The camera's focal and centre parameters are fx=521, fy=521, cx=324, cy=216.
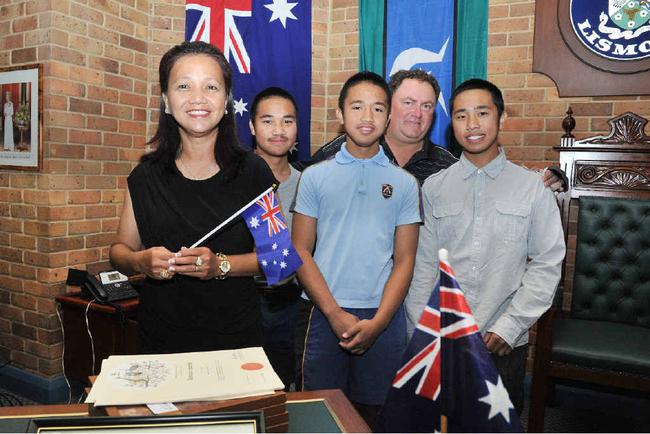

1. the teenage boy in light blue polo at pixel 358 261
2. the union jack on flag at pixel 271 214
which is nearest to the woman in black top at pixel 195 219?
the union jack on flag at pixel 271 214

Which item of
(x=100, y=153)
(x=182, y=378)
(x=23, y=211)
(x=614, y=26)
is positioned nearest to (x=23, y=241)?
(x=23, y=211)

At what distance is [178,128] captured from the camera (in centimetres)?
164

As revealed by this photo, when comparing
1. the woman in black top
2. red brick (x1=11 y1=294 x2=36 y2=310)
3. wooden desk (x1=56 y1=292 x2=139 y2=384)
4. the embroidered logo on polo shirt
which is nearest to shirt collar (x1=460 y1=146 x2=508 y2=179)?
the embroidered logo on polo shirt

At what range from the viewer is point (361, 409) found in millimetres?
1923

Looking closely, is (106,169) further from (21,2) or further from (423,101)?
(423,101)

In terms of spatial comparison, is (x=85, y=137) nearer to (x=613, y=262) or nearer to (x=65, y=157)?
(x=65, y=157)

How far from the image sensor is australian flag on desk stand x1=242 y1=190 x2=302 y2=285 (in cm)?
144

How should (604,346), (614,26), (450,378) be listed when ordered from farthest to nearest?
(614,26), (604,346), (450,378)

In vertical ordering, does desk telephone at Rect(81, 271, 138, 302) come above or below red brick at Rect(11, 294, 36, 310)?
above

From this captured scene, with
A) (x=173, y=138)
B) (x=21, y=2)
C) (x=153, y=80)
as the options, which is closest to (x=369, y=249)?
(x=173, y=138)

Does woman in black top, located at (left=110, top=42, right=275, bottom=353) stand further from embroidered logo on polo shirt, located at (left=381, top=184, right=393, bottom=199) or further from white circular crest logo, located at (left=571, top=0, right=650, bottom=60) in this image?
white circular crest logo, located at (left=571, top=0, right=650, bottom=60)

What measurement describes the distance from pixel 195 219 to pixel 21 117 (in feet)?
7.22

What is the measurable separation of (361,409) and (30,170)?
7.83ft

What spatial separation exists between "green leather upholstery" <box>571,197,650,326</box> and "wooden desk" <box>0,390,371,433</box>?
7.16 feet
